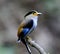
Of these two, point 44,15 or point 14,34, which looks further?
point 44,15

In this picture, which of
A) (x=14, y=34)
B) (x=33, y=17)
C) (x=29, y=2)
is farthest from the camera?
(x=29, y=2)

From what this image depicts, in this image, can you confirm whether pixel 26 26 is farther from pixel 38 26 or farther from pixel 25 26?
pixel 38 26

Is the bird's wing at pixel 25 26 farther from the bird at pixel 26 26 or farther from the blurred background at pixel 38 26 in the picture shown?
the blurred background at pixel 38 26

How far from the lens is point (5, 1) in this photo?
687 centimetres

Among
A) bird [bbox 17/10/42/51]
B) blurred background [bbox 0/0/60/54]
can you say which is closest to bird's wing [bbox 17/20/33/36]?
bird [bbox 17/10/42/51]

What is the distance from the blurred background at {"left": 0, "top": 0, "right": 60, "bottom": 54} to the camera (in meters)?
5.81

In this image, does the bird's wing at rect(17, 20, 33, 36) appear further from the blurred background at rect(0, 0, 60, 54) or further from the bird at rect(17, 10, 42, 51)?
the blurred background at rect(0, 0, 60, 54)

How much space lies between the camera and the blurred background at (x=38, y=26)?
5806mm

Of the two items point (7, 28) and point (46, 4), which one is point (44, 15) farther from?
point (7, 28)

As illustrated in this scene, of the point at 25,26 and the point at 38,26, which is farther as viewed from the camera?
the point at 38,26

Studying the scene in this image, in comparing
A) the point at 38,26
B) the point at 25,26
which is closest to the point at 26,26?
the point at 25,26

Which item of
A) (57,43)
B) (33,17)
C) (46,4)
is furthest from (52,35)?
(33,17)

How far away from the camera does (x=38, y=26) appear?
634 cm

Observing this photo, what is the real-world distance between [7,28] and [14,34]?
399mm
